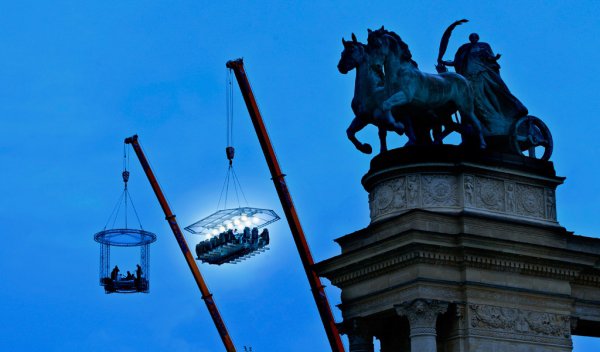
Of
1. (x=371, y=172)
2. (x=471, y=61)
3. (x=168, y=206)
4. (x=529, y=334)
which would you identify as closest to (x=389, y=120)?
(x=371, y=172)

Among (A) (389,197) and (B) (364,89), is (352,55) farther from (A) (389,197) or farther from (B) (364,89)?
(A) (389,197)

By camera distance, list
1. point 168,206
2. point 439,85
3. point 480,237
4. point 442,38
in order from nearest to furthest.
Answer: point 480,237 → point 439,85 → point 442,38 → point 168,206

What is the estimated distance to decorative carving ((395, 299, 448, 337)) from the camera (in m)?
34.4

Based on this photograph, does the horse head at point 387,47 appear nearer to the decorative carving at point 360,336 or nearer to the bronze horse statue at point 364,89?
the bronze horse statue at point 364,89

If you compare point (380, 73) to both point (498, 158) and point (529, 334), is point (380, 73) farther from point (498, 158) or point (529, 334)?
point (529, 334)

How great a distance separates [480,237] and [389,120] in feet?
14.6

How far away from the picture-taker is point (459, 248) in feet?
115

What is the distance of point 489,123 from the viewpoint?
38.8m

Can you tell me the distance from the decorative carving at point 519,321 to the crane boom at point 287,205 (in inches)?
998

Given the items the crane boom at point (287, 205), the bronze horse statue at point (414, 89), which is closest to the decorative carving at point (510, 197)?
the bronze horse statue at point (414, 89)

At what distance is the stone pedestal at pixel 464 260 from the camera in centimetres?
3500

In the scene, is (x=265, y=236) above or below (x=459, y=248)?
above

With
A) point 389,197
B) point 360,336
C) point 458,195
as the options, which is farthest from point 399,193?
point 360,336

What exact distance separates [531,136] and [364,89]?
545 cm
